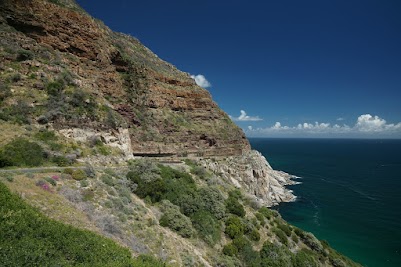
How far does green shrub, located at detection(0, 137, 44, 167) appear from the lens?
1798 centimetres

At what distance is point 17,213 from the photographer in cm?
1070

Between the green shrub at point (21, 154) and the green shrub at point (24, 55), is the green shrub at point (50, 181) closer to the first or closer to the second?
the green shrub at point (21, 154)

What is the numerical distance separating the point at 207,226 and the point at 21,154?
1565cm

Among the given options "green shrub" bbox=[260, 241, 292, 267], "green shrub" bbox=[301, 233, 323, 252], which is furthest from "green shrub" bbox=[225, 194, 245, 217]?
"green shrub" bbox=[301, 233, 323, 252]

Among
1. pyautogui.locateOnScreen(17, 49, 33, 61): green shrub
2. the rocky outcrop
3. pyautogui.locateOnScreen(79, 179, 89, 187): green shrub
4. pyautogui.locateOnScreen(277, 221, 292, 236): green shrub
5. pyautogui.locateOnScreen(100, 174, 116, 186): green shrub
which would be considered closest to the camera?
pyautogui.locateOnScreen(79, 179, 89, 187): green shrub

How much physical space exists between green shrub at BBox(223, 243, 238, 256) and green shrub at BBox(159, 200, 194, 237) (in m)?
3.13

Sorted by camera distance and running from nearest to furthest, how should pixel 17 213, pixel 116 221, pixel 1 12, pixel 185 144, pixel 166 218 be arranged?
pixel 17 213 < pixel 116 221 < pixel 166 218 < pixel 1 12 < pixel 185 144

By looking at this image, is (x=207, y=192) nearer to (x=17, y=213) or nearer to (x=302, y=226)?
(x=17, y=213)

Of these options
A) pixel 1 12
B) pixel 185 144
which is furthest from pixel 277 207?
pixel 1 12

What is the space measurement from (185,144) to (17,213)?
41.9 metres

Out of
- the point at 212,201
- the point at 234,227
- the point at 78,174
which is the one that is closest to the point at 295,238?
the point at 234,227

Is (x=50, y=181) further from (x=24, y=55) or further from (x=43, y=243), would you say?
(x=24, y=55)

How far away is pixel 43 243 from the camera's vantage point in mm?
9797

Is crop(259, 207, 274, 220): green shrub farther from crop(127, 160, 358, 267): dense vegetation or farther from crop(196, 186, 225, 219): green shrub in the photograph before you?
crop(196, 186, 225, 219): green shrub
